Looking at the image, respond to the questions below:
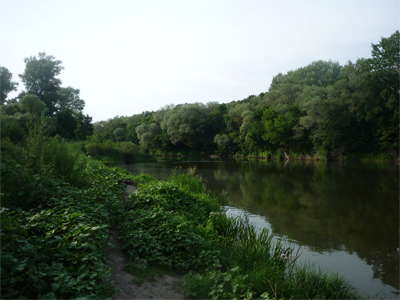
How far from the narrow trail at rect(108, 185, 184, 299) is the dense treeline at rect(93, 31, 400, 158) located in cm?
4393

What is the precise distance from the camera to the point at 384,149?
1745 inches

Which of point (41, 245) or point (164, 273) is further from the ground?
point (41, 245)

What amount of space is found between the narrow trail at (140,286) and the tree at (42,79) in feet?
147

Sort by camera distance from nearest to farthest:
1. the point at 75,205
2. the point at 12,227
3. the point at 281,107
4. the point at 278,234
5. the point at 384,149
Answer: the point at 12,227 < the point at 75,205 < the point at 278,234 < the point at 384,149 < the point at 281,107

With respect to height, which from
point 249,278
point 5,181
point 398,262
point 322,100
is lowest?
point 398,262

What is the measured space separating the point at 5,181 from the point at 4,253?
2.25 m

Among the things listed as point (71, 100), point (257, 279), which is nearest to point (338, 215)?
point (257, 279)

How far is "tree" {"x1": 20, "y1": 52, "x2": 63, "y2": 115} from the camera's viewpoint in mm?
44281

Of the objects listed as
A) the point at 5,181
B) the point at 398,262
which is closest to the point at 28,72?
the point at 5,181

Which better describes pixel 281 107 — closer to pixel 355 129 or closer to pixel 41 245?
pixel 355 129

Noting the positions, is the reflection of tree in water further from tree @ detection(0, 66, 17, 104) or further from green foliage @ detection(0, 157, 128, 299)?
tree @ detection(0, 66, 17, 104)

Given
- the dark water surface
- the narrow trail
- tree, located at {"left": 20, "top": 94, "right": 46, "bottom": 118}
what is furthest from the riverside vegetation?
tree, located at {"left": 20, "top": 94, "right": 46, "bottom": 118}

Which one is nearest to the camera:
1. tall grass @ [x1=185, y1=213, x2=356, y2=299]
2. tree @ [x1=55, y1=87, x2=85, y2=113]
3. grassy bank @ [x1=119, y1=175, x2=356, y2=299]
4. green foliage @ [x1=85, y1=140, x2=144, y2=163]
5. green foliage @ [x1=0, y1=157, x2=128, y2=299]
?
green foliage @ [x1=0, y1=157, x2=128, y2=299]

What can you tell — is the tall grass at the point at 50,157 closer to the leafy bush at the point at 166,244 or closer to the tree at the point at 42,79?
the leafy bush at the point at 166,244
